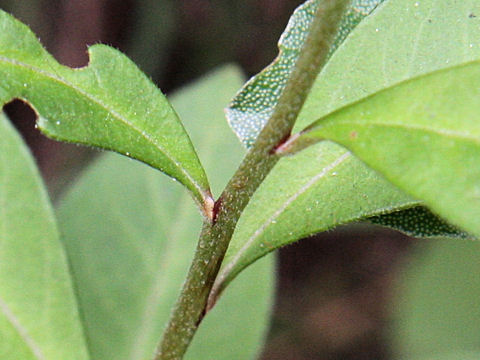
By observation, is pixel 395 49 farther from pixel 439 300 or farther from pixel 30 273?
pixel 439 300

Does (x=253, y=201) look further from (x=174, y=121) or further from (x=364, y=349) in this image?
(x=364, y=349)

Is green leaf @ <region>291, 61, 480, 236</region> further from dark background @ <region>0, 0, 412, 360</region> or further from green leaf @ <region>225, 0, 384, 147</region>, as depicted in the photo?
dark background @ <region>0, 0, 412, 360</region>

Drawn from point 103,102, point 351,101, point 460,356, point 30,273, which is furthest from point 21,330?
point 460,356

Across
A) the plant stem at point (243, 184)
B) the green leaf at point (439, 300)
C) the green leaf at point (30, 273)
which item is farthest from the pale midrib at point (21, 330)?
the green leaf at point (439, 300)

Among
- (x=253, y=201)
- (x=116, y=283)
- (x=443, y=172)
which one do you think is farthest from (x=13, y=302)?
(x=443, y=172)

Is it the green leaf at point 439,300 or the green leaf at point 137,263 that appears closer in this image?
the green leaf at point 137,263

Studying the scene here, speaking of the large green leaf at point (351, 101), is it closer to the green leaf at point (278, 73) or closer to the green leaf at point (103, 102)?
the green leaf at point (278, 73)
